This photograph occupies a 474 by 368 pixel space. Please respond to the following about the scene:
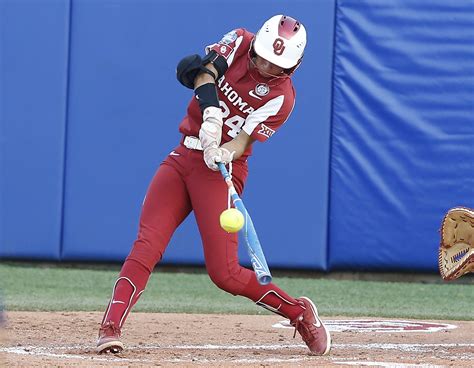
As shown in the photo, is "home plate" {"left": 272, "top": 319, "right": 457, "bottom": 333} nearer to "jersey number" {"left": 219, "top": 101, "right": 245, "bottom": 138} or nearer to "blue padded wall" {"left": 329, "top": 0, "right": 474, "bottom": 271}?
"jersey number" {"left": 219, "top": 101, "right": 245, "bottom": 138}

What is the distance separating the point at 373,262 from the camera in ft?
28.6

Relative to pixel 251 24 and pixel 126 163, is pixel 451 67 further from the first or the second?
pixel 126 163

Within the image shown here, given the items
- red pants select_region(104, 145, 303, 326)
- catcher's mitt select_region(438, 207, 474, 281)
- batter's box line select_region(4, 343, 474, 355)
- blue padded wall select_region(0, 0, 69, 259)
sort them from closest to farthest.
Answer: red pants select_region(104, 145, 303, 326)
batter's box line select_region(4, 343, 474, 355)
catcher's mitt select_region(438, 207, 474, 281)
blue padded wall select_region(0, 0, 69, 259)

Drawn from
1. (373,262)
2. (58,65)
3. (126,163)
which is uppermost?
(58,65)

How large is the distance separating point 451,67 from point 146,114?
100 inches

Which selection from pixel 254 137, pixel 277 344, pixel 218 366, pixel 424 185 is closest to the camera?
pixel 218 366

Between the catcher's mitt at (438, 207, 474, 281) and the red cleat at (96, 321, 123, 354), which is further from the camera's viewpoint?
the catcher's mitt at (438, 207, 474, 281)

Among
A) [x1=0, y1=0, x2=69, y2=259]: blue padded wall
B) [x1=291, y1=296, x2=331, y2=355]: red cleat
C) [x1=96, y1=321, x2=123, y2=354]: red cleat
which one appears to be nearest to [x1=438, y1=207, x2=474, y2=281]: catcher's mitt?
[x1=291, y1=296, x2=331, y2=355]: red cleat

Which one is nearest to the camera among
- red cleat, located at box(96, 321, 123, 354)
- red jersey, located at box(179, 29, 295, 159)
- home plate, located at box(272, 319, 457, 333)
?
red cleat, located at box(96, 321, 123, 354)

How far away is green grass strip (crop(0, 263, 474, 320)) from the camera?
7020 millimetres

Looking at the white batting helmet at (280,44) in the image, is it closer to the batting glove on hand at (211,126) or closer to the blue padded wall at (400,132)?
the batting glove on hand at (211,126)

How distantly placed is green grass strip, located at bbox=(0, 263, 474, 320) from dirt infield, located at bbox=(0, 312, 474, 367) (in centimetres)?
45

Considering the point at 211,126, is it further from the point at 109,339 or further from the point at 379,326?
the point at 379,326

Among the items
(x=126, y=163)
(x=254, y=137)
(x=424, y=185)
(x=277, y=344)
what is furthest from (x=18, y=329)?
(x=424, y=185)
